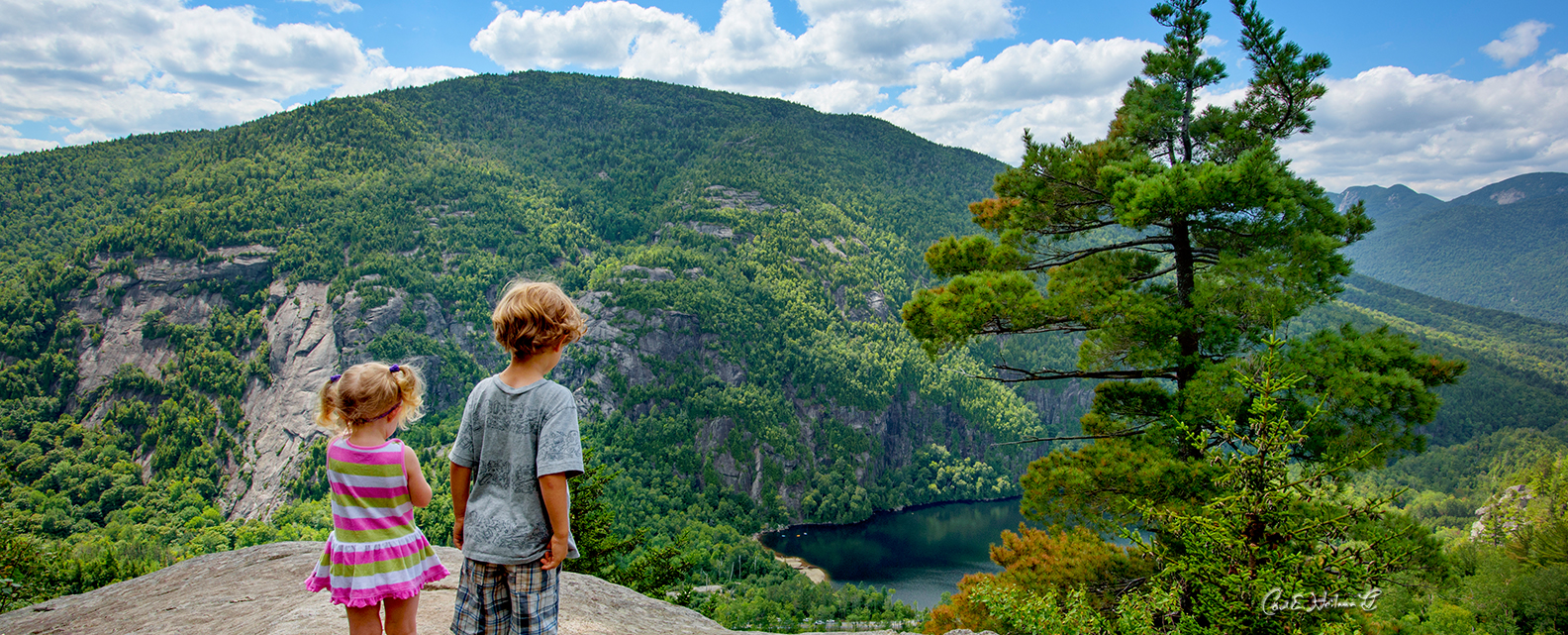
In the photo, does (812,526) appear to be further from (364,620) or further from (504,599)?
(504,599)

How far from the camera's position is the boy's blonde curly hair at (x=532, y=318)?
3.13m

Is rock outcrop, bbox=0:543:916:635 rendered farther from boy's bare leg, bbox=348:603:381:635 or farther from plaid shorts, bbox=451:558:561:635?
plaid shorts, bbox=451:558:561:635

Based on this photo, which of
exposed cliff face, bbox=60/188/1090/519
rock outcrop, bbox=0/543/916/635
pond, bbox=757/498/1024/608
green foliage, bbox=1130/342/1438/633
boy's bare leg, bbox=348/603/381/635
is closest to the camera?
boy's bare leg, bbox=348/603/381/635

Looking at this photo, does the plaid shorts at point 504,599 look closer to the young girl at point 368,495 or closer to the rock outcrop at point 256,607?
the young girl at point 368,495

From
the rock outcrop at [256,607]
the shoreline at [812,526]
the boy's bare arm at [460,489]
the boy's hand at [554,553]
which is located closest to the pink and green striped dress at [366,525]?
the boy's bare arm at [460,489]

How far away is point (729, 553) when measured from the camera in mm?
69750

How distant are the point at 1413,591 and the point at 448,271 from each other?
129528mm

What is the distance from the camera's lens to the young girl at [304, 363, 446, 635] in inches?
139

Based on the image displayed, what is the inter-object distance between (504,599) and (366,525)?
936 mm

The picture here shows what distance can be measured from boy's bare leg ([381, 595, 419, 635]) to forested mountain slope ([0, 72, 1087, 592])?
2516 inches

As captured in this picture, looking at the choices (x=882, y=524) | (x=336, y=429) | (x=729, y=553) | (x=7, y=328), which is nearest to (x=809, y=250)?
→ (x=882, y=524)

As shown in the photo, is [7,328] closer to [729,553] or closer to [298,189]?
[298,189]

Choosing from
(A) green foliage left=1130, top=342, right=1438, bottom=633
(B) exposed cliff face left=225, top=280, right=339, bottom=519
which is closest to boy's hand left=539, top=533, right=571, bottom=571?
(A) green foliage left=1130, top=342, right=1438, bottom=633

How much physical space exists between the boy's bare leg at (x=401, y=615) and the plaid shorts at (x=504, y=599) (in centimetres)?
71
